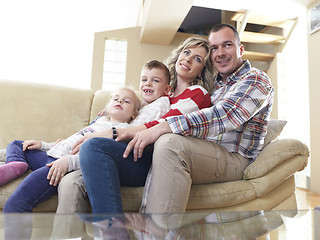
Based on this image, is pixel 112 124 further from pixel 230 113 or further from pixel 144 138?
pixel 230 113

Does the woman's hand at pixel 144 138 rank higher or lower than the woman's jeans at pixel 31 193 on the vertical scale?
higher

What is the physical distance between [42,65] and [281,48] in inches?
168

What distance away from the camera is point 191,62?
1.41m

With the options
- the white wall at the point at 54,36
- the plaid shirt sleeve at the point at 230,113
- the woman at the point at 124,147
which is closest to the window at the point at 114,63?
the white wall at the point at 54,36

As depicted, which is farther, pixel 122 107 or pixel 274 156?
pixel 122 107

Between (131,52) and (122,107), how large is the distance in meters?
3.67

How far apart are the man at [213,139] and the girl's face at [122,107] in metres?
0.28

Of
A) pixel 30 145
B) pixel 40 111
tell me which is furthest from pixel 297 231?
pixel 40 111

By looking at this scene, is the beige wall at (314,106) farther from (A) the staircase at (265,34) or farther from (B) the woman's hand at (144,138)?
(B) the woman's hand at (144,138)

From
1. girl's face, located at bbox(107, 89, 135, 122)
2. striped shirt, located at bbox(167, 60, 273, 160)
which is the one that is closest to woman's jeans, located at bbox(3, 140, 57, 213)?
girl's face, located at bbox(107, 89, 135, 122)

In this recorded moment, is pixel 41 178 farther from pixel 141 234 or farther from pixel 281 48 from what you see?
pixel 281 48

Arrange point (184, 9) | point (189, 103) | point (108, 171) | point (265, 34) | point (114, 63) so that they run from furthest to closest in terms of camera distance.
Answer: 1. point (114, 63)
2. point (265, 34)
3. point (184, 9)
4. point (189, 103)
5. point (108, 171)

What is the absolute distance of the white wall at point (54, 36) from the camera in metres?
4.74

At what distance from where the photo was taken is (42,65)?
5.17 m
